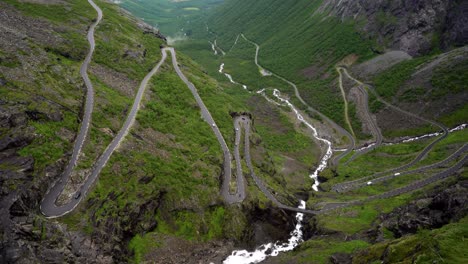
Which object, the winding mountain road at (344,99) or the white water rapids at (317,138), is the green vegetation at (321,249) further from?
the winding mountain road at (344,99)

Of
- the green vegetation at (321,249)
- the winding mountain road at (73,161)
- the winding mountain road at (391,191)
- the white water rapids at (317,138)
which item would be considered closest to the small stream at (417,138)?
the white water rapids at (317,138)

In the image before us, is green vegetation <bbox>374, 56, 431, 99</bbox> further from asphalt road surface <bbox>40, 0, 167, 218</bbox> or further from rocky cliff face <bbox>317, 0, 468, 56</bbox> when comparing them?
asphalt road surface <bbox>40, 0, 167, 218</bbox>

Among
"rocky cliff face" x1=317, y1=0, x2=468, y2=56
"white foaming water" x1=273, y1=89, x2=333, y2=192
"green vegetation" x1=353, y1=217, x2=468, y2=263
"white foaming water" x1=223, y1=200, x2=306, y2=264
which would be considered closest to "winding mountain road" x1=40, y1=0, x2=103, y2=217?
"white foaming water" x1=223, y1=200, x2=306, y2=264

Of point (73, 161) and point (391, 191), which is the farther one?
point (391, 191)

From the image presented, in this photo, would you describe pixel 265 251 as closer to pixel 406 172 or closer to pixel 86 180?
pixel 86 180

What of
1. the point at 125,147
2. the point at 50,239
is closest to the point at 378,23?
the point at 125,147

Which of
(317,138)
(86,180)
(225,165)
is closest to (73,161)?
(86,180)
